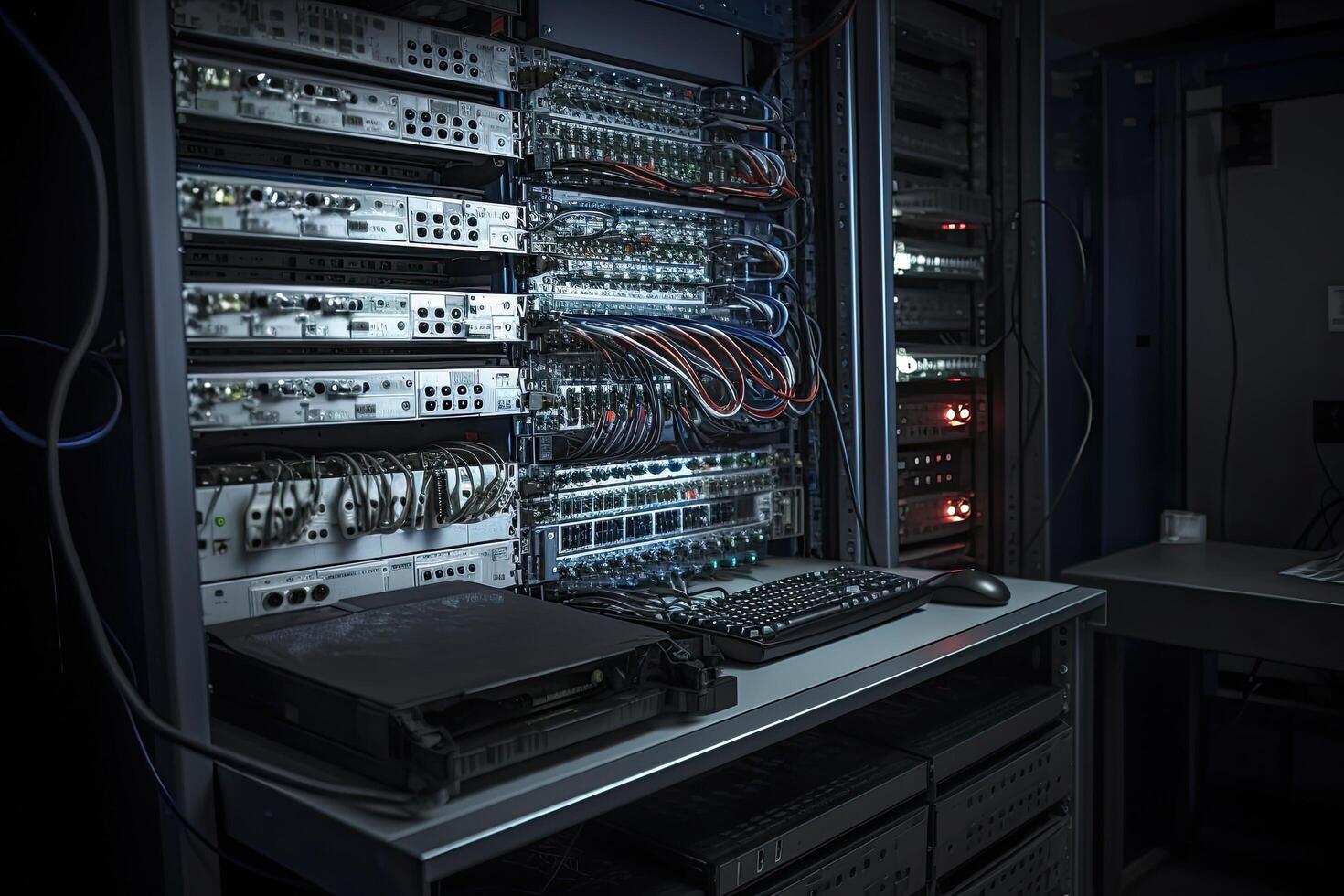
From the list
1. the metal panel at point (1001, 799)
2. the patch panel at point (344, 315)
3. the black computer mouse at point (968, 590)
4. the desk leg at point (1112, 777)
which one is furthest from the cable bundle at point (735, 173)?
the desk leg at point (1112, 777)

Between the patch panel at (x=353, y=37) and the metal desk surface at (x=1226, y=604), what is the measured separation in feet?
5.32

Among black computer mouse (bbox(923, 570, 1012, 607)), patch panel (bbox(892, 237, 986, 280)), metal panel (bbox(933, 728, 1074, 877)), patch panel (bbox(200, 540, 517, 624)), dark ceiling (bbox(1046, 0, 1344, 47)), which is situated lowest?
metal panel (bbox(933, 728, 1074, 877))

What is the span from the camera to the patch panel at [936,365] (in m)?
2.03

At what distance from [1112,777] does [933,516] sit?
711 mm

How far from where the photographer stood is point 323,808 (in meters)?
0.87

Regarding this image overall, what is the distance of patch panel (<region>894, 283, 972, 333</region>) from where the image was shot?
2.09 meters

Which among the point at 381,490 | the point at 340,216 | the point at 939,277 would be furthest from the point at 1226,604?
the point at 340,216

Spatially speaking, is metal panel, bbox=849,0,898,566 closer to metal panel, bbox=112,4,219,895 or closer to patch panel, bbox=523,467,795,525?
patch panel, bbox=523,467,795,525

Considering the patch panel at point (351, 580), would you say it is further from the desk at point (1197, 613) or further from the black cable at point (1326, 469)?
the black cable at point (1326, 469)

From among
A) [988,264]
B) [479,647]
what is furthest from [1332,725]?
[479,647]

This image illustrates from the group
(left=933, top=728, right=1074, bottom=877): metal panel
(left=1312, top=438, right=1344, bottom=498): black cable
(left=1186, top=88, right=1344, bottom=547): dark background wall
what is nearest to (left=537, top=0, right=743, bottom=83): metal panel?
(left=933, top=728, right=1074, bottom=877): metal panel

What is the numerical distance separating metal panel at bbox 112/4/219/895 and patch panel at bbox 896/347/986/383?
1349 millimetres

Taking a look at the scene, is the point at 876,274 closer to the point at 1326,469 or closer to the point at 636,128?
the point at 636,128

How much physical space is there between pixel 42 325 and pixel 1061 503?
6.95 ft
